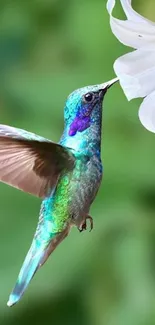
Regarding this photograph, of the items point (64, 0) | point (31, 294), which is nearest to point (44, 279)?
point (31, 294)

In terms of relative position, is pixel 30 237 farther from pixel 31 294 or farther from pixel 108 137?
pixel 108 137

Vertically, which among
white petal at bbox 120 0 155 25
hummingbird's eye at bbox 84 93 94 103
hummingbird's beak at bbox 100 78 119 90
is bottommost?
hummingbird's eye at bbox 84 93 94 103

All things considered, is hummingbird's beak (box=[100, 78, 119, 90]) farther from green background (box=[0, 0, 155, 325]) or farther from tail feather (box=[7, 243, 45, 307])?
green background (box=[0, 0, 155, 325])

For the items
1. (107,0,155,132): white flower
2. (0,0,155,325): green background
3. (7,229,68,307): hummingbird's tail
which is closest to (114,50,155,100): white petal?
(107,0,155,132): white flower

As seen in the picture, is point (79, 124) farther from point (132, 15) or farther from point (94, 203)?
point (94, 203)

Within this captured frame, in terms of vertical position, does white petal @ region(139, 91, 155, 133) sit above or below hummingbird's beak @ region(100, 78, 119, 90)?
below

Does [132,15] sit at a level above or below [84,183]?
above

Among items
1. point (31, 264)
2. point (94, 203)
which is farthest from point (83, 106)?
point (94, 203)
